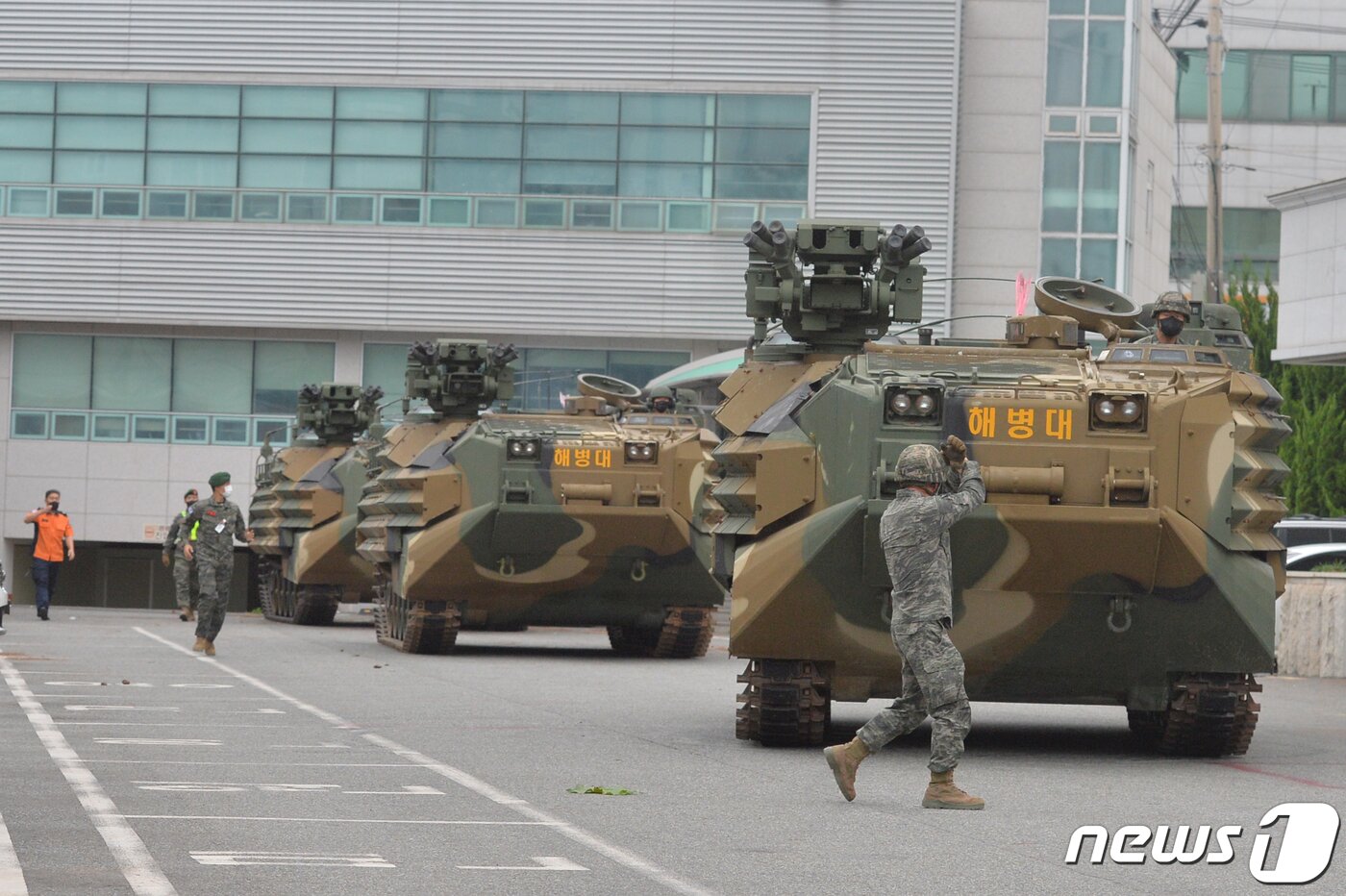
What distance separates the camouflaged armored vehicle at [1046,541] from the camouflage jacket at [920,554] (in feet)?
7.85

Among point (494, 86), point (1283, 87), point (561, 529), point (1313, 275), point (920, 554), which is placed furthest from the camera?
point (1283, 87)

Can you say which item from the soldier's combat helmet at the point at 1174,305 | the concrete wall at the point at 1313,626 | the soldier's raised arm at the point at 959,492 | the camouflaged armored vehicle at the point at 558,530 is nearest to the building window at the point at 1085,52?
the concrete wall at the point at 1313,626

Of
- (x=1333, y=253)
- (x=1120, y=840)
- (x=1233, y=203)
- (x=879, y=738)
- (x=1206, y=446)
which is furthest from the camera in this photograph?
(x=1233, y=203)

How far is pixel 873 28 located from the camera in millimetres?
49500

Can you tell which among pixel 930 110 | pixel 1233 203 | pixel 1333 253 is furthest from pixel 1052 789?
pixel 1233 203

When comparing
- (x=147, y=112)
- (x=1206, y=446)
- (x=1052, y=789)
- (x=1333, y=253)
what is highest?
(x=147, y=112)

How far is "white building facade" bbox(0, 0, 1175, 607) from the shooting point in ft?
162

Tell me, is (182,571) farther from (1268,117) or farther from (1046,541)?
(1268,117)

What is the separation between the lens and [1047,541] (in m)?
14.2

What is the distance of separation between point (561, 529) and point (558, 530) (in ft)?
0.12

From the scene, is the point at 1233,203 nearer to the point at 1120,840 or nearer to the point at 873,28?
the point at 873,28

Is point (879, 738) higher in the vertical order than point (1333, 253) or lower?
lower

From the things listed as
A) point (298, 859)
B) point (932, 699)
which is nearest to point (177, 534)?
point (932, 699)

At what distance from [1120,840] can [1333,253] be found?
18208 mm
